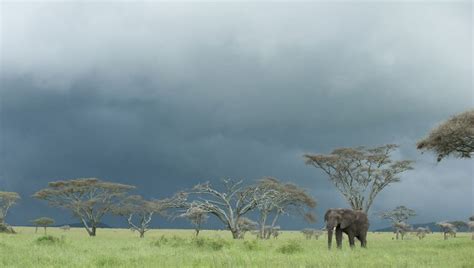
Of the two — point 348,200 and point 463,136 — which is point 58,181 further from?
point 463,136

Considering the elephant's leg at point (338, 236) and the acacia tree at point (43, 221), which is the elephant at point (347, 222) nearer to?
the elephant's leg at point (338, 236)

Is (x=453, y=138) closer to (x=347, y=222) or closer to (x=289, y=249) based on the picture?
(x=347, y=222)

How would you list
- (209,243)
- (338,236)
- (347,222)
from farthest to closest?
1. (347,222)
2. (338,236)
3. (209,243)

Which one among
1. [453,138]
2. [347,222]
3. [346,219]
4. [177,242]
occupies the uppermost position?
[453,138]

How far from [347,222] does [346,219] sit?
160 mm

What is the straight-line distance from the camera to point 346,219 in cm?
2691

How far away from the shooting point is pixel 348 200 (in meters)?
56.3

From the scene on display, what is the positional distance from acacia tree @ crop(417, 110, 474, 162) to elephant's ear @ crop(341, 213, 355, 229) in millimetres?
7483

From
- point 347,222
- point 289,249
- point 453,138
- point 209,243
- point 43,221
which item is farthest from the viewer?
point 43,221

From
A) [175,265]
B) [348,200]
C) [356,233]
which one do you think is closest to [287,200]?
[348,200]

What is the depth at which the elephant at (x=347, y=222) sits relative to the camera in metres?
26.4

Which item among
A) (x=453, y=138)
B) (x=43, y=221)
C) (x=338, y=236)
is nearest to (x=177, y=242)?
(x=338, y=236)

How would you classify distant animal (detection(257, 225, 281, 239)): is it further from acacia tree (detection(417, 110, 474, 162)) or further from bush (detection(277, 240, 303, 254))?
bush (detection(277, 240, 303, 254))

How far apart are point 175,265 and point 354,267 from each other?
4.44m
